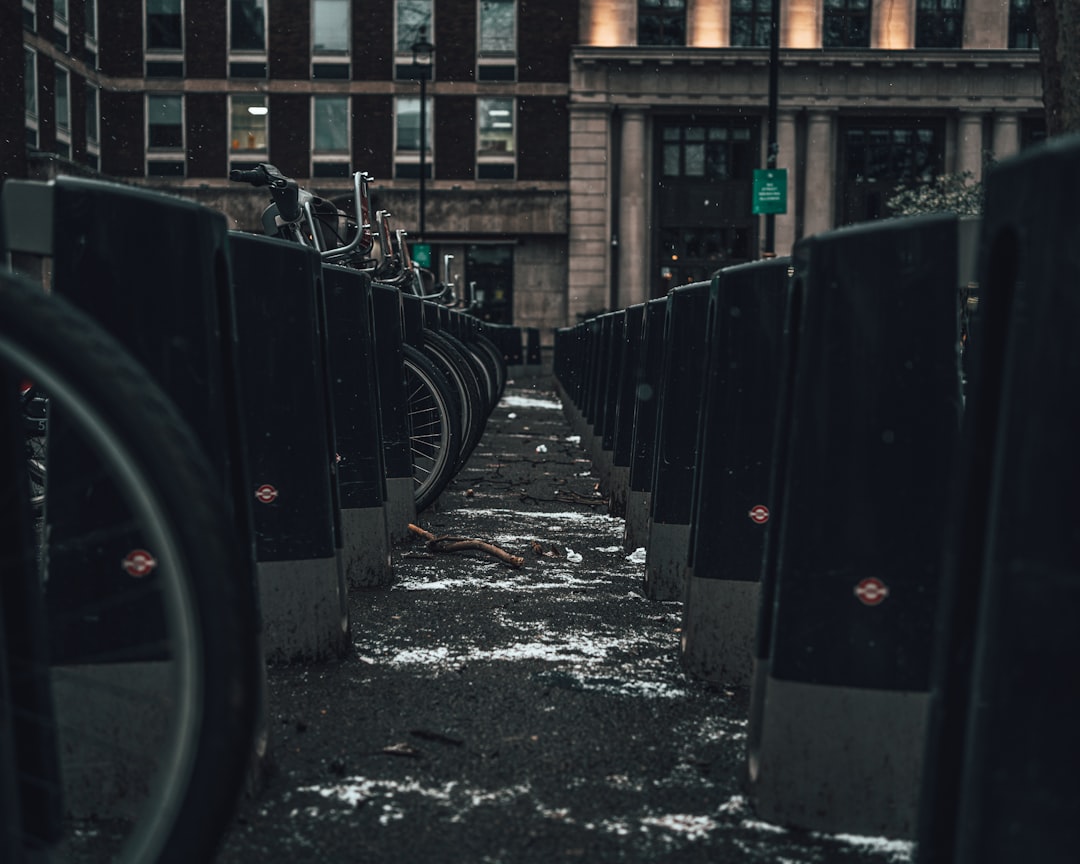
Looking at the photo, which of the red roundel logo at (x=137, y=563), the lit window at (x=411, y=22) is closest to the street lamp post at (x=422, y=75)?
the lit window at (x=411, y=22)

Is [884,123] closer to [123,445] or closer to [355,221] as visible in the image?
[355,221]

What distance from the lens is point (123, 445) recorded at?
1666 millimetres

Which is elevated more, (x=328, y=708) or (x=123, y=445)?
(x=123, y=445)

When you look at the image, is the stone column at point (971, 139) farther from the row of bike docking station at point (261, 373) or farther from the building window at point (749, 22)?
the row of bike docking station at point (261, 373)

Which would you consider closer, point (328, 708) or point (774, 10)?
point (328, 708)

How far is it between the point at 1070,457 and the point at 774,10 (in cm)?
2052

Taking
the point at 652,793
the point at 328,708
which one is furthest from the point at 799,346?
the point at 328,708

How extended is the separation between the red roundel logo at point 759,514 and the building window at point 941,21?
136 ft

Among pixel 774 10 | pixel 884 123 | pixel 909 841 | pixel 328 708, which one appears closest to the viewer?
pixel 909 841

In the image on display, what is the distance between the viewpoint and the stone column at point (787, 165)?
1638 inches

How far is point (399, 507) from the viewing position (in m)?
7.01

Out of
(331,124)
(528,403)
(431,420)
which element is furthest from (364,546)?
(331,124)

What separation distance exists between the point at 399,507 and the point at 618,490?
175 centimetres

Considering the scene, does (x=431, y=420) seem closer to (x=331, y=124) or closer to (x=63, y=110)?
(x=63, y=110)
